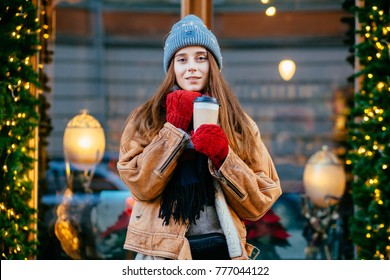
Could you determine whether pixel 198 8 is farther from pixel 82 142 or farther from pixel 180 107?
pixel 180 107

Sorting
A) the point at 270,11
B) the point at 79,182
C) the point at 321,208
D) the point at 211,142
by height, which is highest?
the point at 270,11

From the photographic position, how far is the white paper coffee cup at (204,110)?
3.61m

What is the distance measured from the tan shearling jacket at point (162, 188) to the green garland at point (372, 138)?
83.9 inches

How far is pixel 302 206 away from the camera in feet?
21.2

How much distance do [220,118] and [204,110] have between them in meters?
0.25

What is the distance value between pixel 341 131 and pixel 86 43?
1.97 meters

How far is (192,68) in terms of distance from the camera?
390 centimetres

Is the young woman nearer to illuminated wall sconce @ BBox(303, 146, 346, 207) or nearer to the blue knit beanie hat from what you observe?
the blue knit beanie hat

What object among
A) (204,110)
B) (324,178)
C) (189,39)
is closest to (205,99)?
(204,110)

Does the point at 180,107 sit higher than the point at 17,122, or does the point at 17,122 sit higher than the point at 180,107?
the point at 180,107

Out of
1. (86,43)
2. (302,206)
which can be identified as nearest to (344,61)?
(302,206)

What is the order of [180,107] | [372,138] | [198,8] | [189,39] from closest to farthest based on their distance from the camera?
[180,107] → [189,39] → [372,138] → [198,8]
